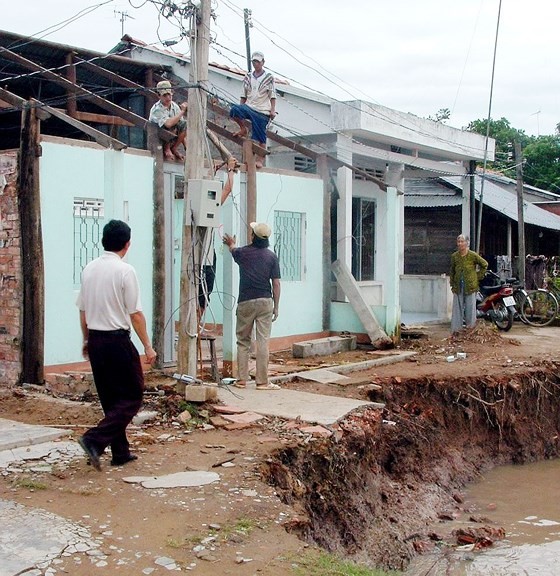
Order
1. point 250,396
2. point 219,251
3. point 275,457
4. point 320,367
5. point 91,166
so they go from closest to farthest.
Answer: point 275,457
point 250,396
point 91,166
point 320,367
point 219,251

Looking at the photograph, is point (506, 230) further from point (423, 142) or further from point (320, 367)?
point (320, 367)

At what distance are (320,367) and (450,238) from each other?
10366 millimetres

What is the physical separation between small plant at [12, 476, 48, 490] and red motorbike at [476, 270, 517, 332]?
1127 centimetres

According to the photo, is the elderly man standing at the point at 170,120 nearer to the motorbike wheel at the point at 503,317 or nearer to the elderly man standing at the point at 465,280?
the elderly man standing at the point at 465,280

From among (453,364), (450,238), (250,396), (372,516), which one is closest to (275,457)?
(372,516)

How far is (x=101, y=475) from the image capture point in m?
6.08

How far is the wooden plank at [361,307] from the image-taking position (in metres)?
13.3

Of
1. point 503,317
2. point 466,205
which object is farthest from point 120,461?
point 466,205

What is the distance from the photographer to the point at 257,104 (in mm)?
12055

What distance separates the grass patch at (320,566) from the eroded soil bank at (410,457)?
0.58 m

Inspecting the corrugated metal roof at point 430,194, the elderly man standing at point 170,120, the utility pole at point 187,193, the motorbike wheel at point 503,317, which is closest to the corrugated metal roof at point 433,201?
the corrugated metal roof at point 430,194

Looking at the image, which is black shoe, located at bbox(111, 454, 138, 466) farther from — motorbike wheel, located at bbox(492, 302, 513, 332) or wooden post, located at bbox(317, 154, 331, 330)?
motorbike wheel, located at bbox(492, 302, 513, 332)

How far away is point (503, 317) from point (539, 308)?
163 centimetres

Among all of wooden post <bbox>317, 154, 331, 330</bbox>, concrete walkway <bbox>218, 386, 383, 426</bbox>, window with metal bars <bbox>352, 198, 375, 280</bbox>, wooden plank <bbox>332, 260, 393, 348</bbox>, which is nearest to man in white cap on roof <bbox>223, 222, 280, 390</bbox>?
concrete walkway <bbox>218, 386, 383, 426</bbox>
